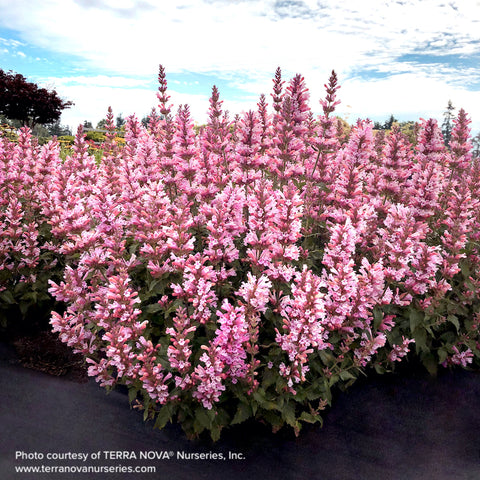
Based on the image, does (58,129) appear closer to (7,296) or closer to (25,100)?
(25,100)

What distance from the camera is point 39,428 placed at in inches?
182

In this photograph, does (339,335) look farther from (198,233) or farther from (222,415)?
(198,233)

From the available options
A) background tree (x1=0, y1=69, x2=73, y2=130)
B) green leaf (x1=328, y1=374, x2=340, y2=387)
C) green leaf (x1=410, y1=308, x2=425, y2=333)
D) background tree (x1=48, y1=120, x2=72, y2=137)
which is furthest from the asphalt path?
background tree (x1=48, y1=120, x2=72, y2=137)

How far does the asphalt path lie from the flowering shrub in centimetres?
32

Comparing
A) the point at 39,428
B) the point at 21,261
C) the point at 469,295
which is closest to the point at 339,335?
the point at 469,295

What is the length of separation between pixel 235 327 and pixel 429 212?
303 cm

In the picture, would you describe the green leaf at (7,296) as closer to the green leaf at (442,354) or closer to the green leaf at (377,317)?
the green leaf at (377,317)

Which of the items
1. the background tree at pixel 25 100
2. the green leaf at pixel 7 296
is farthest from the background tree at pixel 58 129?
the green leaf at pixel 7 296

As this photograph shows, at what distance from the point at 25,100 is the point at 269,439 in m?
26.6

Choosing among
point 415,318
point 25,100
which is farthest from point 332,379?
point 25,100

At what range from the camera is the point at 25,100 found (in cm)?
2502

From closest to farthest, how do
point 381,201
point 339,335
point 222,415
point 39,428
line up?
point 222,415 < point 339,335 < point 39,428 < point 381,201

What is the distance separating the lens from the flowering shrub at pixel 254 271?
3750 millimetres

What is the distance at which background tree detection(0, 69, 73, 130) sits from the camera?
24.3m
